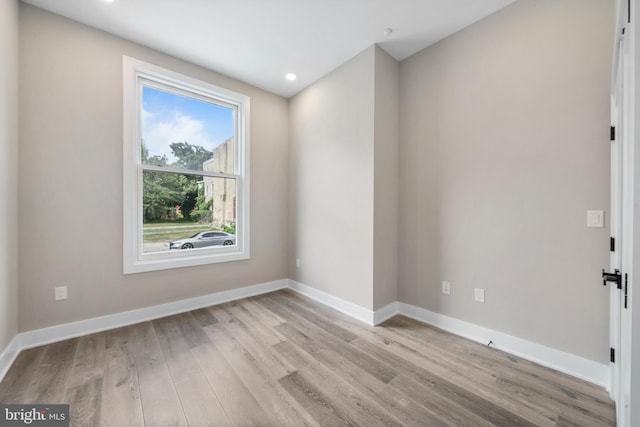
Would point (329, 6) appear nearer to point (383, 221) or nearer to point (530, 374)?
point (383, 221)

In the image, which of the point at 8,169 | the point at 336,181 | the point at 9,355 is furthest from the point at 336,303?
the point at 8,169

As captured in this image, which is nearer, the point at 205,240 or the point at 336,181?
the point at 336,181

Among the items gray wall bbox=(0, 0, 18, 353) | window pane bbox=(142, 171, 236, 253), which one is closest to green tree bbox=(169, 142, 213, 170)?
window pane bbox=(142, 171, 236, 253)

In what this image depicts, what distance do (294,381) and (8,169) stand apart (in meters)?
2.65

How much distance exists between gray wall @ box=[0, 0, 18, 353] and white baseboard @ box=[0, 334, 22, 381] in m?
0.05

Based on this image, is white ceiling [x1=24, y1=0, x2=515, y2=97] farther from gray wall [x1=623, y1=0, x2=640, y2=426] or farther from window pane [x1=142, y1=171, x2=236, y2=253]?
gray wall [x1=623, y1=0, x2=640, y2=426]

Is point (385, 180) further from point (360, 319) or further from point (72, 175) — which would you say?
point (72, 175)

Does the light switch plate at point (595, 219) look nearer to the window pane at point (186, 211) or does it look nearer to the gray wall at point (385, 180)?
the gray wall at point (385, 180)

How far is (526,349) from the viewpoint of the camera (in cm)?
198

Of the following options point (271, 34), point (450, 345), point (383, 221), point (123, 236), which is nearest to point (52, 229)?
point (123, 236)

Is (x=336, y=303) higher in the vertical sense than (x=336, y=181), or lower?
lower

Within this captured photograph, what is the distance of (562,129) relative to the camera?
1822mm

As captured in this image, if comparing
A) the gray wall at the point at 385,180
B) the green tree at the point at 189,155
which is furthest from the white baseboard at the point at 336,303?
the green tree at the point at 189,155

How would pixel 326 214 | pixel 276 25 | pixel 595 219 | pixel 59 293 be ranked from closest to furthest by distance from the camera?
pixel 595 219
pixel 59 293
pixel 276 25
pixel 326 214
